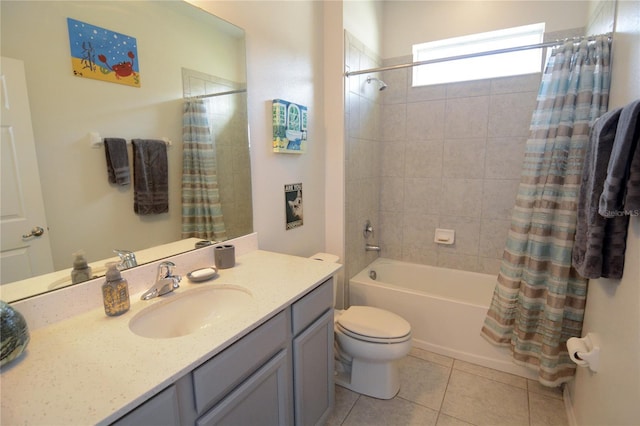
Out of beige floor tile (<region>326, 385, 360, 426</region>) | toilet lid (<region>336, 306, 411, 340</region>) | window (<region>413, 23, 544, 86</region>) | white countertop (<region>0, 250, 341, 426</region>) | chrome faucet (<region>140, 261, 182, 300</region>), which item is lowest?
beige floor tile (<region>326, 385, 360, 426</region>)

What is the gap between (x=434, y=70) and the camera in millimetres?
2756

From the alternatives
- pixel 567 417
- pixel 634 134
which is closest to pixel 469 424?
pixel 567 417

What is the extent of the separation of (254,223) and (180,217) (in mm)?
466

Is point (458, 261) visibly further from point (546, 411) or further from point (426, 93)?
point (426, 93)

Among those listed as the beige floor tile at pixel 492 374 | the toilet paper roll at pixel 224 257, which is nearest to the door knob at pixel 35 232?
the toilet paper roll at pixel 224 257

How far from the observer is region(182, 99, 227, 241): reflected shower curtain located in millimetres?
1395

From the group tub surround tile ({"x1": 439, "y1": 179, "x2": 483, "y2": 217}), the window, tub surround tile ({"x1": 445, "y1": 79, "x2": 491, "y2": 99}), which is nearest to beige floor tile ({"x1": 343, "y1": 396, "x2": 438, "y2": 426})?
tub surround tile ({"x1": 439, "y1": 179, "x2": 483, "y2": 217})

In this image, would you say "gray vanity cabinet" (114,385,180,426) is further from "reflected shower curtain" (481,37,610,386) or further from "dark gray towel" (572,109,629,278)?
"reflected shower curtain" (481,37,610,386)

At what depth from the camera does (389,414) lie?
5.78ft

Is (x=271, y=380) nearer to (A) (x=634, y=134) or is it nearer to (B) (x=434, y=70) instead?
(A) (x=634, y=134)

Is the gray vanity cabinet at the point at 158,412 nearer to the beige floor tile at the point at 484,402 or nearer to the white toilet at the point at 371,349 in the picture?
the white toilet at the point at 371,349

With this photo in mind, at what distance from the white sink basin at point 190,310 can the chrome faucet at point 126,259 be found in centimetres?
18

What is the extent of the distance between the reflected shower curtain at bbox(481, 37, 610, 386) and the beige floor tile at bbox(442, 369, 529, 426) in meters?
0.20

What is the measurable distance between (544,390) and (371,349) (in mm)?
1134
